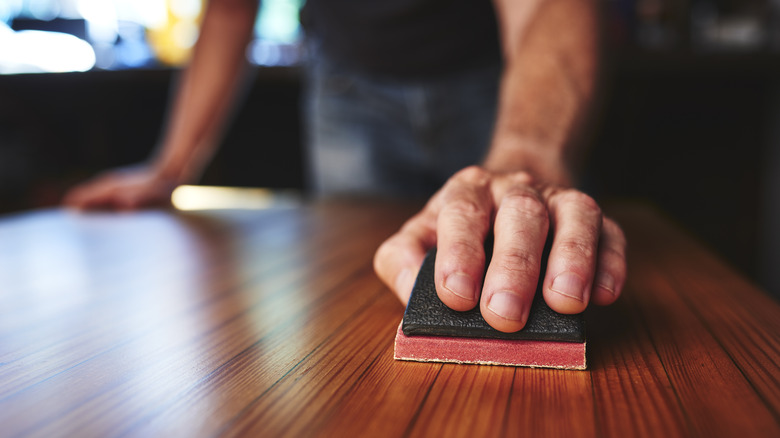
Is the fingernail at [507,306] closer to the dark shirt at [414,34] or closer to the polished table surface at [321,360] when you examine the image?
the polished table surface at [321,360]

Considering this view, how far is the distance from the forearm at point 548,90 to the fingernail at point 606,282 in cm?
19

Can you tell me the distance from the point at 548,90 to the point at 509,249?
1.14 feet

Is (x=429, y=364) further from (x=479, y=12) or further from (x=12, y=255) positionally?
(x=479, y=12)

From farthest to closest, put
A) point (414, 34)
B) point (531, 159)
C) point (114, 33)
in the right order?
point (114, 33), point (414, 34), point (531, 159)

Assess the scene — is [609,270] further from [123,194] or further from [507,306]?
[123,194]

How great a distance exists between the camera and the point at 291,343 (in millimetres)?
363

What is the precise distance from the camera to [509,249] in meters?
0.35

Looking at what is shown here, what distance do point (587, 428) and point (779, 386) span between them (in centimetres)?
12

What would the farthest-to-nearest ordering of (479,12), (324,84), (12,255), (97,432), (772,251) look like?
(772,251) < (324,84) < (479,12) < (12,255) < (97,432)

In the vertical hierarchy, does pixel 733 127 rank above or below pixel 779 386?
below

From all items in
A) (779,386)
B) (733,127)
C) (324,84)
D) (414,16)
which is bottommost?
(733,127)

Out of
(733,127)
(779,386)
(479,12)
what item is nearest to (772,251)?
(733,127)

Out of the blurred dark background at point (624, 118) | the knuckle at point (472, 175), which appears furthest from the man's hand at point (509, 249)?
the blurred dark background at point (624, 118)

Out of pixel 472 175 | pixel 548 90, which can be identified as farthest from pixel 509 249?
pixel 548 90
